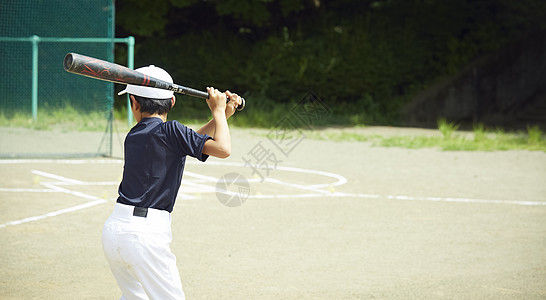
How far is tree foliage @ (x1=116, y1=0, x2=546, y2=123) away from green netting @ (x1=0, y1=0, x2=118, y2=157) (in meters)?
4.08

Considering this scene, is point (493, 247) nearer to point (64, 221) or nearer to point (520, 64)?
point (64, 221)

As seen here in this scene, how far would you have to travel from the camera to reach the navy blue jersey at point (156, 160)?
12.2ft

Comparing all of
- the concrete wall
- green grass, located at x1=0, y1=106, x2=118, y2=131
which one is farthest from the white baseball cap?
the concrete wall

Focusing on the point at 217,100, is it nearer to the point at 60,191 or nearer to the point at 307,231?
the point at 307,231

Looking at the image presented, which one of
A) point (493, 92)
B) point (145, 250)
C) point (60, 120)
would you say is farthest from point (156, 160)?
point (493, 92)

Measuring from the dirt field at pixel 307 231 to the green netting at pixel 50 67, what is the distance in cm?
569

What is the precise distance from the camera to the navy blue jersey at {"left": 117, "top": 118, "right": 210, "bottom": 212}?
12.2 feet

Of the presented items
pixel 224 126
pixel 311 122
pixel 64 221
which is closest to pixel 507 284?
pixel 224 126

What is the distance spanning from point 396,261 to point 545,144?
37.7 ft

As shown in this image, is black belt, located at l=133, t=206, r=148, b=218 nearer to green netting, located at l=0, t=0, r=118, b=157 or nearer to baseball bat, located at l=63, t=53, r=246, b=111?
baseball bat, located at l=63, t=53, r=246, b=111

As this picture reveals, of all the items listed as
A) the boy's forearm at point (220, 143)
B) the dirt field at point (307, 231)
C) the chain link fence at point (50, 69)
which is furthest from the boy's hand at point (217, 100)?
the chain link fence at point (50, 69)

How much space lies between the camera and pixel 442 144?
1680cm

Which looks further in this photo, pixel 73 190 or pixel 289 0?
pixel 289 0

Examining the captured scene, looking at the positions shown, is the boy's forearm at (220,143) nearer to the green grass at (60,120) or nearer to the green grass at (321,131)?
the green grass at (321,131)
